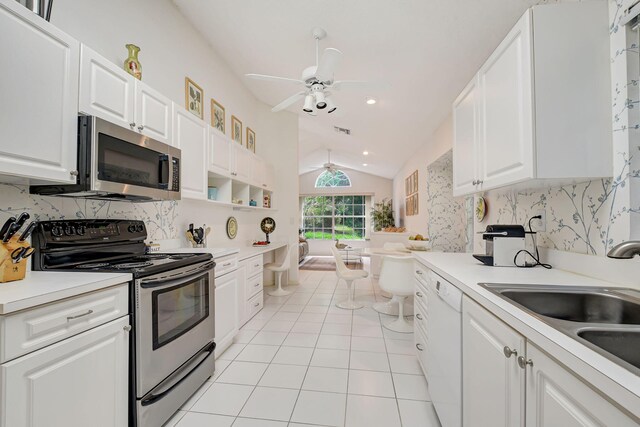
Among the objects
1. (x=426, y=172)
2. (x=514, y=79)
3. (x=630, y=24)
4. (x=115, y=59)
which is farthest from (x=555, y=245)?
(x=426, y=172)

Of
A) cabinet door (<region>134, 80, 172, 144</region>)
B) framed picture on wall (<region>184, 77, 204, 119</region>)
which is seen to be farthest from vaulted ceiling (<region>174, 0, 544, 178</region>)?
cabinet door (<region>134, 80, 172, 144</region>)

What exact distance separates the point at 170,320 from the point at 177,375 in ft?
1.15

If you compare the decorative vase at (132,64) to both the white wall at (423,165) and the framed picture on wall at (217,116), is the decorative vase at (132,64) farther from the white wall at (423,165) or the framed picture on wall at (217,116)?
the white wall at (423,165)

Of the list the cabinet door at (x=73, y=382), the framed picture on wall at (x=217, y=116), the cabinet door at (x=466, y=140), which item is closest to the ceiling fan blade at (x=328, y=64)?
the cabinet door at (x=466, y=140)

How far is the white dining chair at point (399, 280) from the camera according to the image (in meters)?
2.90

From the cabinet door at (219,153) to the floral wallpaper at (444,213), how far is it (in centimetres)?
346

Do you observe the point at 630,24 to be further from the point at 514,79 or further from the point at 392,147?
the point at 392,147

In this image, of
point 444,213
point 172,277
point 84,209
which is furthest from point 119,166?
point 444,213

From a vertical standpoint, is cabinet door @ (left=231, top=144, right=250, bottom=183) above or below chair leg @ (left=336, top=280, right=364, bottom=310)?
above

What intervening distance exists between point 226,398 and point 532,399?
177 cm

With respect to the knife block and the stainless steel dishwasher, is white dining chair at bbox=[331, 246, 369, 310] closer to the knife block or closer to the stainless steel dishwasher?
the stainless steel dishwasher

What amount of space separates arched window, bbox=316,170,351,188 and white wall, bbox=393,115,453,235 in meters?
2.41

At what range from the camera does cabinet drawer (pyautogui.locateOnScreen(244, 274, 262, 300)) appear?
3.15 metres

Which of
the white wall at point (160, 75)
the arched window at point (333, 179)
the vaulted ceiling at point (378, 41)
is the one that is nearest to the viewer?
the white wall at point (160, 75)
